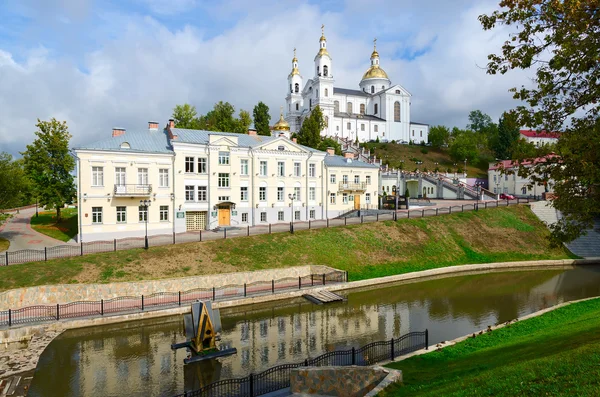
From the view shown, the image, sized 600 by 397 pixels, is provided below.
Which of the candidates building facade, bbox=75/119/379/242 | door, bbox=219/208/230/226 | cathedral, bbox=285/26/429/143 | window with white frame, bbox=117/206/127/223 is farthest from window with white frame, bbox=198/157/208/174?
cathedral, bbox=285/26/429/143

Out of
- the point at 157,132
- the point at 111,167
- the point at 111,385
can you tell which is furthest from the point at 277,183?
the point at 111,385

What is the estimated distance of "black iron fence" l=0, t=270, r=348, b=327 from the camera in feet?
A: 65.4

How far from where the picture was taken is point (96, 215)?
1299 inches

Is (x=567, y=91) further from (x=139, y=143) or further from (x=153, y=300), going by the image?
(x=139, y=143)

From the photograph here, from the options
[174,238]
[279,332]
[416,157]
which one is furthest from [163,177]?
[416,157]

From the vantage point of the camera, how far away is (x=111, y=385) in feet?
46.9

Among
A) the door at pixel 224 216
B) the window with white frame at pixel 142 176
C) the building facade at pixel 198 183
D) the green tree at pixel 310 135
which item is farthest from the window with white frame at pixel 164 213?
the green tree at pixel 310 135

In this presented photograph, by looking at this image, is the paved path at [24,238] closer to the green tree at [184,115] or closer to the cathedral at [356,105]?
the green tree at [184,115]

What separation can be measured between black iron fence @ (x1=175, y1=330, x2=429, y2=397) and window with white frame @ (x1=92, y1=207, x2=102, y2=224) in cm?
2432

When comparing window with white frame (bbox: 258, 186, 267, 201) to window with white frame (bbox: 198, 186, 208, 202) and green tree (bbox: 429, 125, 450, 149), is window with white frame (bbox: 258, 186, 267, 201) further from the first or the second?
green tree (bbox: 429, 125, 450, 149)

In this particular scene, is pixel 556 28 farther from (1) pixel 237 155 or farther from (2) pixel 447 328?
(1) pixel 237 155

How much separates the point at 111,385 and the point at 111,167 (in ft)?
75.9

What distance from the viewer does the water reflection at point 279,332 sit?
48.9 feet

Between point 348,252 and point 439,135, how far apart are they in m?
84.3
